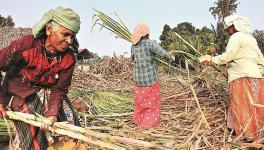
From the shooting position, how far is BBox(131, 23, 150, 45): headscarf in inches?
230

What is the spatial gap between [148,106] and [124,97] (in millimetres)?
1306

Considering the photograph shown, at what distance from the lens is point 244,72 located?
5.13 metres

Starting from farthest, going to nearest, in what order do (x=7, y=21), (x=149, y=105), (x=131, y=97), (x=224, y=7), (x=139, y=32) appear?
(x=7, y=21) → (x=224, y=7) → (x=131, y=97) → (x=149, y=105) → (x=139, y=32)

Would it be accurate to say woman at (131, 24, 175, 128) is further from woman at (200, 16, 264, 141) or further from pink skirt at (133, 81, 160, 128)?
woman at (200, 16, 264, 141)

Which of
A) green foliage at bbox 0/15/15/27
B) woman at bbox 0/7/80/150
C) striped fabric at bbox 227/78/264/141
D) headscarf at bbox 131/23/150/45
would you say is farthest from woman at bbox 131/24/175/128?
green foliage at bbox 0/15/15/27

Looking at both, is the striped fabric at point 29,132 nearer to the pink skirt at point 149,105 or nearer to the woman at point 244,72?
the woman at point 244,72

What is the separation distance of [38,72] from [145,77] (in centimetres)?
291

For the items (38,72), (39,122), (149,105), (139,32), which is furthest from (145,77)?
(39,122)

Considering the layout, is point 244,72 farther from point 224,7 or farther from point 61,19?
point 224,7

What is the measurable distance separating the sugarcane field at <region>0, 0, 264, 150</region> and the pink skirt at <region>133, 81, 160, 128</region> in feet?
0.04

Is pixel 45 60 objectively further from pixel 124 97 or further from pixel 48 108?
pixel 124 97

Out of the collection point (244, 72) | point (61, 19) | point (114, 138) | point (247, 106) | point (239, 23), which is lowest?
point (114, 138)

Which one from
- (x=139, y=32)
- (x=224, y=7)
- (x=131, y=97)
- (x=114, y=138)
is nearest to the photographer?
(x=114, y=138)

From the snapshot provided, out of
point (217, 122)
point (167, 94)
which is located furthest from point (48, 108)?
point (167, 94)
